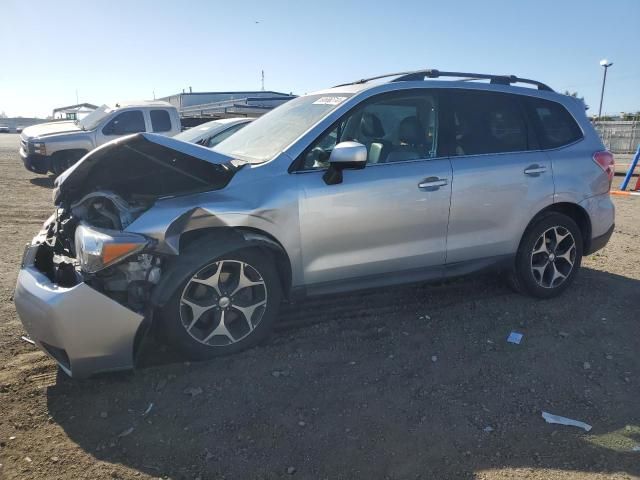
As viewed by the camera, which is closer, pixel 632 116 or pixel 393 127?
pixel 393 127

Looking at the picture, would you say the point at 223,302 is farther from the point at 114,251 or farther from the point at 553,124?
the point at 553,124

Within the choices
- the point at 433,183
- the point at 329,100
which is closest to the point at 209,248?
the point at 329,100

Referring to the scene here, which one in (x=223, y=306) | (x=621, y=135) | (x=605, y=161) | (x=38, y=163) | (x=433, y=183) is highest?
(x=605, y=161)

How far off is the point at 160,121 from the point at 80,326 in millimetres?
10918

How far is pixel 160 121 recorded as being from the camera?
12.9m

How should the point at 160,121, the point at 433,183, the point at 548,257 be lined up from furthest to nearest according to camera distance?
the point at 160,121, the point at 548,257, the point at 433,183

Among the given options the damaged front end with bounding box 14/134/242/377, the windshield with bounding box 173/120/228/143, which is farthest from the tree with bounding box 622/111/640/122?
the damaged front end with bounding box 14/134/242/377

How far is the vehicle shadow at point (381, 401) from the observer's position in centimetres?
260

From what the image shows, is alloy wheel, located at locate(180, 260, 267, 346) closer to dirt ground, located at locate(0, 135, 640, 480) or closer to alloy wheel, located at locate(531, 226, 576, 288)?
dirt ground, located at locate(0, 135, 640, 480)

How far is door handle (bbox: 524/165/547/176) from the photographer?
14.3ft

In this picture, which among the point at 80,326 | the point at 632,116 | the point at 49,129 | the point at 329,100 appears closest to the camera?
the point at 80,326

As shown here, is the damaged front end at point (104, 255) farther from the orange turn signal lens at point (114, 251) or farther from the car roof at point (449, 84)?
the car roof at point (449, 84)

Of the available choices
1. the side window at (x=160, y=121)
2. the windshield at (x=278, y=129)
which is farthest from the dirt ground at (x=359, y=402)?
the side window at (x=160, y=121)

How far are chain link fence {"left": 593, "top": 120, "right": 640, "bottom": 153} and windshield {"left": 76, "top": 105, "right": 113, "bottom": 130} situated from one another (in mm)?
26167
